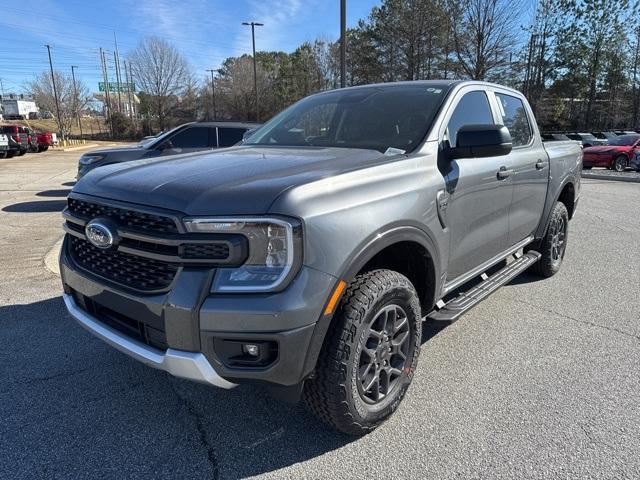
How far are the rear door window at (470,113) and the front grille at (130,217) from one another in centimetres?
194

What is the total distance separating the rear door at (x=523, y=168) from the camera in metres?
4.02

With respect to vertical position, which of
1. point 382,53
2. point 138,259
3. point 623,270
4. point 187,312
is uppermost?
point 382,53

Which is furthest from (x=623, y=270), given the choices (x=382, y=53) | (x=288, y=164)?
(x=382, y=53)

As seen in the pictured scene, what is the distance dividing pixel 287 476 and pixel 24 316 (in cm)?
306

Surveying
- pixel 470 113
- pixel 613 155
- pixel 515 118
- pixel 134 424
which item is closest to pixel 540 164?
pixel 515 118

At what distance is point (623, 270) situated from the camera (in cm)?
555

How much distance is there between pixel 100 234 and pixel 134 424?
110 centimetres

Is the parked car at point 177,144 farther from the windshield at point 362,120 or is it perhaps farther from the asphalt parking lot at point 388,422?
the windshield at point 362,120

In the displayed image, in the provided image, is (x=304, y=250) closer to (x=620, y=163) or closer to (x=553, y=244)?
(x=553, y=244)

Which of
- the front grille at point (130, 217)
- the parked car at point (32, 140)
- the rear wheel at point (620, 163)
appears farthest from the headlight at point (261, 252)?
the parked car at point (32, 140)

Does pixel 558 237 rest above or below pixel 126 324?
below

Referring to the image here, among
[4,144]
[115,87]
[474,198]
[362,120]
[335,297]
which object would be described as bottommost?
[4,144]

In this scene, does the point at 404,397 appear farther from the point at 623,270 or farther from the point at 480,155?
the point at 623,270

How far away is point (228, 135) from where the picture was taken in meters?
9.98
